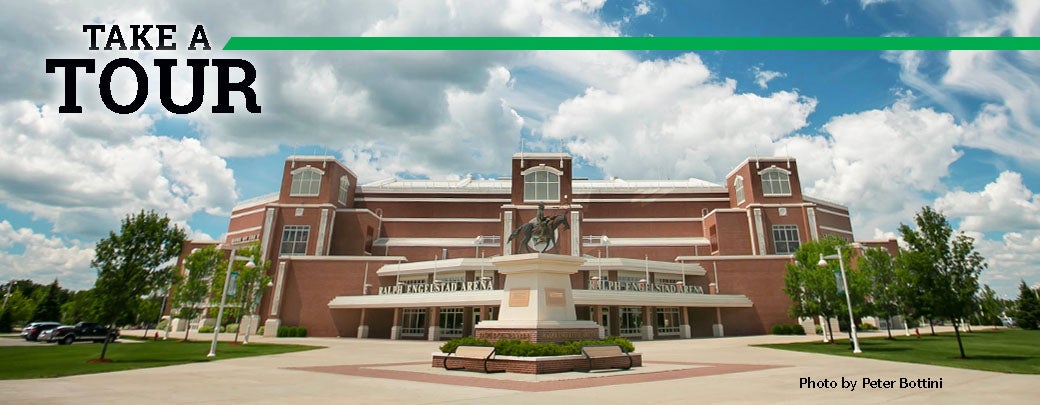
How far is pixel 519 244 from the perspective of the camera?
35.3m

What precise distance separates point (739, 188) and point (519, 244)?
29498 millimetres

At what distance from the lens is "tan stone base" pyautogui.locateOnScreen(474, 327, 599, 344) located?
562 inches

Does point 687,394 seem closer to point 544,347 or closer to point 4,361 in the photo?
point 544,347

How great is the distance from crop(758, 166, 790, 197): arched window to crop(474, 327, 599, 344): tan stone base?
40609mm

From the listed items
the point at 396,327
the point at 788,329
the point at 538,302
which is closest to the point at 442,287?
the point at 396,327

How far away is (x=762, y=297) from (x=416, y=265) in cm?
2886

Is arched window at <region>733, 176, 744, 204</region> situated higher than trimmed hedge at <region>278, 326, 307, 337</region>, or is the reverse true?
arched window at <region>733, 176, 744, 204</region>

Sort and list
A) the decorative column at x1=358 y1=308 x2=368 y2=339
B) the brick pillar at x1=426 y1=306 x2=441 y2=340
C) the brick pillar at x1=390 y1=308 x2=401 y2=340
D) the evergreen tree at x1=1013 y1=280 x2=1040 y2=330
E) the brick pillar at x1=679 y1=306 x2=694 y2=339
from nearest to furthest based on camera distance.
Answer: the brick pillar at x1=426 y1=306 x2=441 y2=340 → the brick pillar at x1=679 y1=306 x2=694 y2=339 → the brick pillar at x1=390 y1=308 x2=401 y2=340 → the decorative column at x1=358 y1=308 x2=368 y2=339 → the evergreen tree at x1=1013 y1=280 x2=1040 y2=330

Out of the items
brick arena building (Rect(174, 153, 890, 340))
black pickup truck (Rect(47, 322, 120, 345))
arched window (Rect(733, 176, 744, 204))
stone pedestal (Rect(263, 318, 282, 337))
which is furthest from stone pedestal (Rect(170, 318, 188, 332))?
arched window (Rect(733, 176, 744, 204))

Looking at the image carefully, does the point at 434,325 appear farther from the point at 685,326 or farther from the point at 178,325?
the point at 178,325

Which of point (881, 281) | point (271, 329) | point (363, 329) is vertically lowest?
point (271, 329)

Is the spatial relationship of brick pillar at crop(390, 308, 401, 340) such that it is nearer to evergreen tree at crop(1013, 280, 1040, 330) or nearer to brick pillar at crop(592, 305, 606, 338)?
brick pillar at crop(592, 305, 606, 338)

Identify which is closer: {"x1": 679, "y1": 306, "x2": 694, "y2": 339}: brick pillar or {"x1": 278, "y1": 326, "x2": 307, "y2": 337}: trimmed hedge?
{"x1": 679, "y1": 306, "x2": 694, "y2": 339}: brick pillar

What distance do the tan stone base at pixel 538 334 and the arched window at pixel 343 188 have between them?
4175 cm
